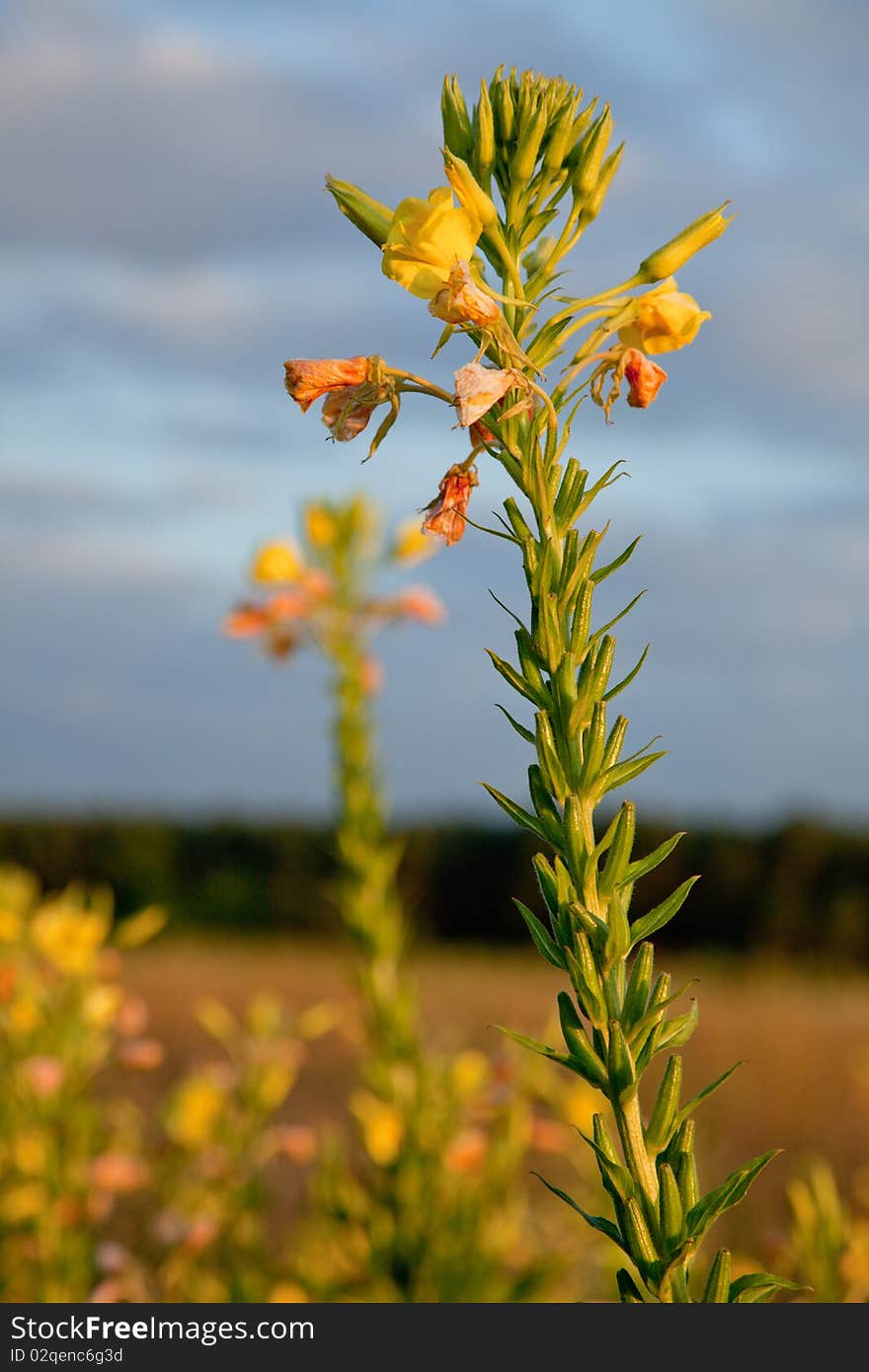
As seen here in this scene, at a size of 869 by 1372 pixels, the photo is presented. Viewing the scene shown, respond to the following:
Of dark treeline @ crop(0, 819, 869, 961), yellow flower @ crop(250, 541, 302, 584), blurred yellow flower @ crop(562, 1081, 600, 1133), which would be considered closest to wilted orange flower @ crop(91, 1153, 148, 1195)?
blurred yellow flower @ crop(562, 1081, 600, 1133)

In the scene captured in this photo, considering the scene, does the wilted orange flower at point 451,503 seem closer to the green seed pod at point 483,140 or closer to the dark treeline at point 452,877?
the green seed pod at point 483,140

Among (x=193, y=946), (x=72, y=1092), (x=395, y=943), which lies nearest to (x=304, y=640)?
(x=395, y=943)

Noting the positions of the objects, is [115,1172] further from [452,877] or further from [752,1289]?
[452,877]

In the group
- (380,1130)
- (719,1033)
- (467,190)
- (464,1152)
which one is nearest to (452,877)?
(719,1033)

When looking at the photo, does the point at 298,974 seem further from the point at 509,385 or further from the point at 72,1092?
the point at 509,385

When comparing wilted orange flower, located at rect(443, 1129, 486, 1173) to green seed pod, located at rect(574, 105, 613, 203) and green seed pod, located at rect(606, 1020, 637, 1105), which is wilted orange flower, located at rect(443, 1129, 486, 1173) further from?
green seed pod, located at rect(574, 105, 613, 203)

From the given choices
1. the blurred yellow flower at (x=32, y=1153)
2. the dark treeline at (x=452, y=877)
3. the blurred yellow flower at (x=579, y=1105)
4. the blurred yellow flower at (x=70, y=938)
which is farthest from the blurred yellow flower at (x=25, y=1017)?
the dark treeline at (x=452, y=877)
